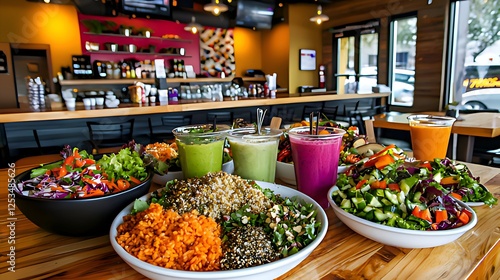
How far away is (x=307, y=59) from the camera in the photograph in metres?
8.25

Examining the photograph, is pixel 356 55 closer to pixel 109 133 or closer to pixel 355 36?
pixel 355 36

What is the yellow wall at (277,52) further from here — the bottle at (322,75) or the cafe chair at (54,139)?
the cafe chair at (54,139)

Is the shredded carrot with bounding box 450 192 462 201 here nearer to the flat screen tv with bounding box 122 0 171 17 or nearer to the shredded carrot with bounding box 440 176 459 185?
the shredded carrot with bounding box 440 176 459 185

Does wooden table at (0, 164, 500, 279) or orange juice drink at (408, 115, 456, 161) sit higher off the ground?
orange juice drink at (408, 115, 456, 161)

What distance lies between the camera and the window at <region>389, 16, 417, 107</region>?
6.40m

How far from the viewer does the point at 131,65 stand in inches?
275

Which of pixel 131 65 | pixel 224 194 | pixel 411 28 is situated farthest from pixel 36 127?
pixel 411 28

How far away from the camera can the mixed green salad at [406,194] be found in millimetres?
770

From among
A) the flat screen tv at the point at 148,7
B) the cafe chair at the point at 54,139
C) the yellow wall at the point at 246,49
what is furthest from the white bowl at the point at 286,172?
the yellow wall at the point at 246,49

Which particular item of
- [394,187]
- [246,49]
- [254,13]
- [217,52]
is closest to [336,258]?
[394,187]

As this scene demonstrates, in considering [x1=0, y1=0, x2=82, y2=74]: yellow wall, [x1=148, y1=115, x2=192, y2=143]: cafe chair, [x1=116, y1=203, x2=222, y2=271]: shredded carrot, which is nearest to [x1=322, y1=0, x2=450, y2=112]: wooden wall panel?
[x1=148, y1=115, x2=192, y2=143]: cafe chair

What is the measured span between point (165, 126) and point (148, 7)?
2866 mm

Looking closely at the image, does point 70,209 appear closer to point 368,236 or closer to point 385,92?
point 368,236

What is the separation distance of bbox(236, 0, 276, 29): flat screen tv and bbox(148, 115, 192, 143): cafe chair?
12.1ft
